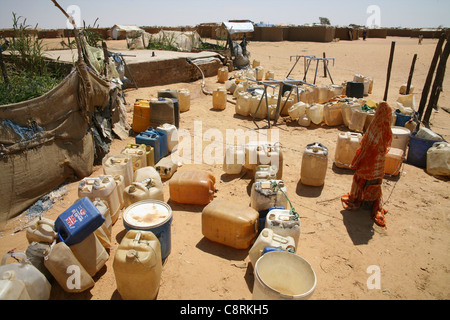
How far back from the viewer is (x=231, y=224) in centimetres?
364

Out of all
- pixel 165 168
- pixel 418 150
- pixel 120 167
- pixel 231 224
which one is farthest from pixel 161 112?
pixel 418 150

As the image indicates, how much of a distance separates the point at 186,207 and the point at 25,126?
2.81 m

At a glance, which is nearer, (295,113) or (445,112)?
(295,113)

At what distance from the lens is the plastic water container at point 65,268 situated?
281 centimetres

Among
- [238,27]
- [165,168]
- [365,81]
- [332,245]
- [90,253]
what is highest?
[238,27]

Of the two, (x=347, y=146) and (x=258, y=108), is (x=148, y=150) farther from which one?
(x=258, y=108)

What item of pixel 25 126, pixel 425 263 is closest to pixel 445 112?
pixel 425 263

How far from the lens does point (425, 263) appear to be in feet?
12.0

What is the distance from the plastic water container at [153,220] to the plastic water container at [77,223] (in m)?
0.40

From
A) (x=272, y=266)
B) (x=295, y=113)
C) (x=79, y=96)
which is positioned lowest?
(x=272, y=266)

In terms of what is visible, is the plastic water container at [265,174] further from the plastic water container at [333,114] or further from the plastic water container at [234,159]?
the plastic water container at [333,114]

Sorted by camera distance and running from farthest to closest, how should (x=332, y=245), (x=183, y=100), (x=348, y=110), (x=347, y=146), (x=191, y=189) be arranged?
(x=183, y=100) < (x=348, y=110) < (x=347, y=146) < (x=191, y=189) < (x=332, y=245)

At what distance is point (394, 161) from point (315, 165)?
1.67 meters

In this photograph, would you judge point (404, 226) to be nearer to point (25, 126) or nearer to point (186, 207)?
point (186, 207)
